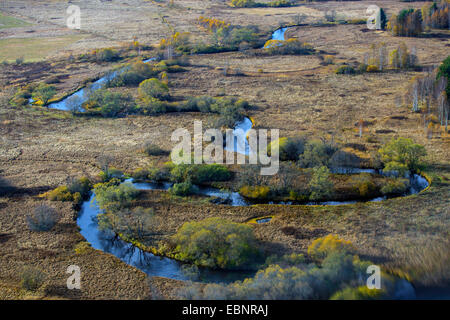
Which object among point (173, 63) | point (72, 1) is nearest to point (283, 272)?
point (173, 63)

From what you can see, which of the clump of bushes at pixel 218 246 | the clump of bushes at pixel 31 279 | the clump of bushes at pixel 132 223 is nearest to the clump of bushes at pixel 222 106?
the clump of bushes at pixel 132 223

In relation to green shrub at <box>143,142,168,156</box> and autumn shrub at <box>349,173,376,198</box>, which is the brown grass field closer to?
green shrub at <box>143,142,168,156</box>

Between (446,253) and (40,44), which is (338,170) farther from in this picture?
(40,44)

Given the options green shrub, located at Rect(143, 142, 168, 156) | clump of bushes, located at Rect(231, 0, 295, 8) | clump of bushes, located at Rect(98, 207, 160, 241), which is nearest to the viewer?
clump of bushes, located at Rect(98, 207, 160, 241)

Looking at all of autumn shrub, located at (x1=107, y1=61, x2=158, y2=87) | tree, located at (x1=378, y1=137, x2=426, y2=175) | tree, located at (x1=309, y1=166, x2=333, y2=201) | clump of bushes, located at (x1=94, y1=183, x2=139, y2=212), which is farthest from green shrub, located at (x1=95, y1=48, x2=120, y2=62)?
tree, located at (x1=378, y1=137, x2=426, y2=175)

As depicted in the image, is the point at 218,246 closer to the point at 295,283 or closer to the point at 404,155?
the point at 295,283

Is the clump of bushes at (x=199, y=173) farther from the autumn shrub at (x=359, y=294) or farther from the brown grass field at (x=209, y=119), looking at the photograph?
the autumn shrub at (x=359, y=294)
